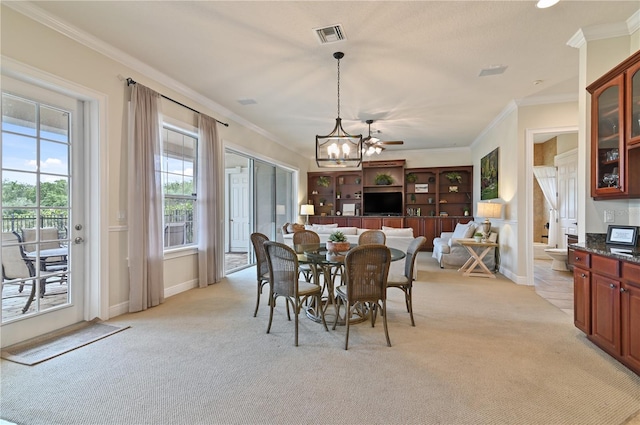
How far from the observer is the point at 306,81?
4.16 meters

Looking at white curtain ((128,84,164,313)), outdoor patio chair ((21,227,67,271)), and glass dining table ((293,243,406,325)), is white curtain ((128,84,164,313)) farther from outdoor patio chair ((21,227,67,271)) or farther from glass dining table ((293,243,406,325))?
glass dining table ((293,243,406,325))

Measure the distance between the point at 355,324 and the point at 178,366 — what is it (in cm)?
171

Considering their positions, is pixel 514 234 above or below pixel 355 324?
above

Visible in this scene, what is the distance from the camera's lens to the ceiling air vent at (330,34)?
2919 mm

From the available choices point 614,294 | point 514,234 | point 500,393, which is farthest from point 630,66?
point 514,234

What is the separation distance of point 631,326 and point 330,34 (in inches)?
138

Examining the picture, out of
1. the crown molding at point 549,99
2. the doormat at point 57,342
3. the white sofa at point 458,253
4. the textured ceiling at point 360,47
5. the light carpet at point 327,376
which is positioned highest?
the textured ceiling at point 360,47

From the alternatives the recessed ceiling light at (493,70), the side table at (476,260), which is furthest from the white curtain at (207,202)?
the side table at (476,260)

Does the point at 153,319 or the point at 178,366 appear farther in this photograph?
the point at 153,319

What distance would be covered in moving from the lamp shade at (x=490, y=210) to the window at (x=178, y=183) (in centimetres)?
524

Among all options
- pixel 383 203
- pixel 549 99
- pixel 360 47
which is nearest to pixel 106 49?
pixel 360 47

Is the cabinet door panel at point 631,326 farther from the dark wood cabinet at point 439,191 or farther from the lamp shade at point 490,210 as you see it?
the dark wood cabinet at point 439,191

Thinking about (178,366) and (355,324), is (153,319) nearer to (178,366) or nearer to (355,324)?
(178,366)

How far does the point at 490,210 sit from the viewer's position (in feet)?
18.7
